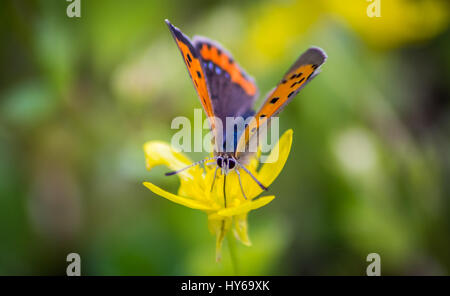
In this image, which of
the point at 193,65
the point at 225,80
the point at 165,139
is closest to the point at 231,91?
the point at 225,80

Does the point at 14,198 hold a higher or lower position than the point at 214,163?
higher

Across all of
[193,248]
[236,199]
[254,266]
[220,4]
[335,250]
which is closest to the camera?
[236,199]

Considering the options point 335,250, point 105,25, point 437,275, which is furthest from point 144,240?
point 437,275

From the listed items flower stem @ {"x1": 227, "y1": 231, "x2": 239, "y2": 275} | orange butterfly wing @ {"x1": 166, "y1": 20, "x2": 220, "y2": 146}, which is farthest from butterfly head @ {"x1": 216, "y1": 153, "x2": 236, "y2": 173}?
flower stem @ {"x1": 227, "y1": 231, "x2": 239, "y2": 275}

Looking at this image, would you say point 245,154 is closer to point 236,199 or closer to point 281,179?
point 236,199

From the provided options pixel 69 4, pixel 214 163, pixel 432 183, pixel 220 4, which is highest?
pixel 220 4
